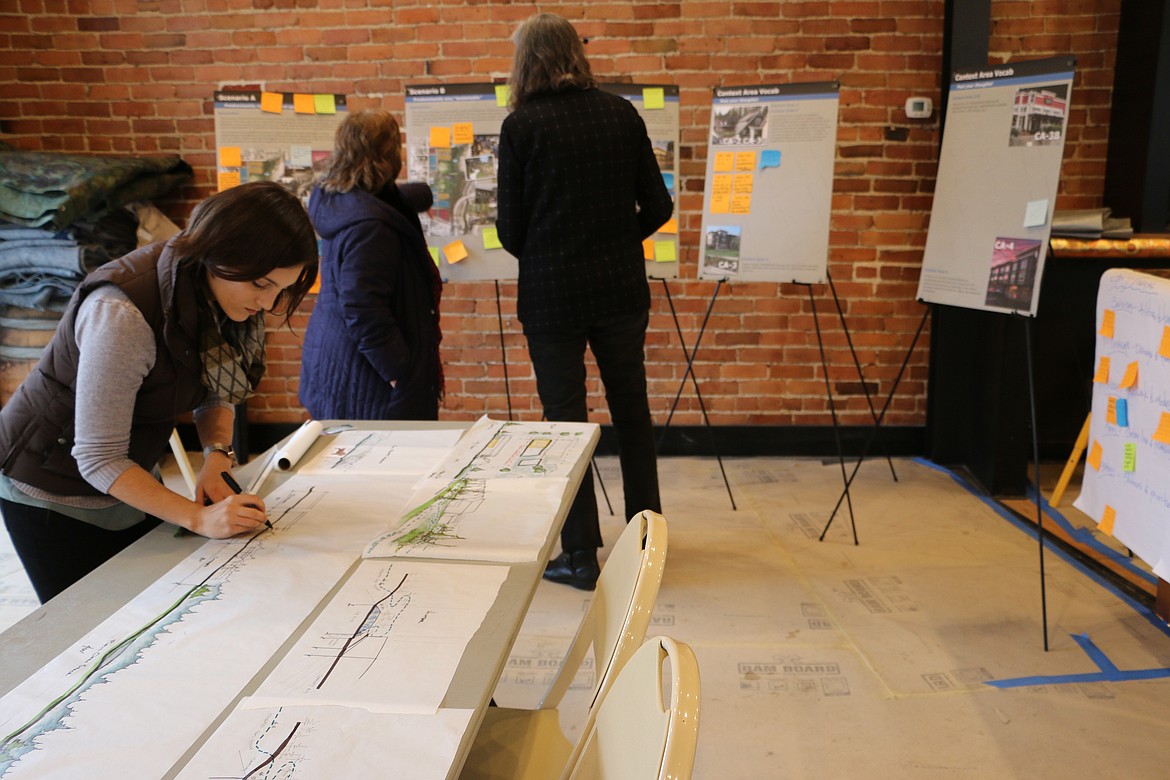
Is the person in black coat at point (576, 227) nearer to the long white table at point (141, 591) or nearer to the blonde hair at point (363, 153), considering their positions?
the blonde hair at point (363, 153)

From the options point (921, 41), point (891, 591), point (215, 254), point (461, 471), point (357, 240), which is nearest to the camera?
point (215, 254)

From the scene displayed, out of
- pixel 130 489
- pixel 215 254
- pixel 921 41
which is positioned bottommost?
pixel 130 489

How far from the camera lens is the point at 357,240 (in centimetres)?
231

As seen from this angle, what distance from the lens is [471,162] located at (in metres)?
3.31

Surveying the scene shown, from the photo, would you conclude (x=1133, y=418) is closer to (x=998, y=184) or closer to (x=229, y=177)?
(x=998, y=184)

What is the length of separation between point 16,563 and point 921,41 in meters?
4.01

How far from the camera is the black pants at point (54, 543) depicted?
4.84ft

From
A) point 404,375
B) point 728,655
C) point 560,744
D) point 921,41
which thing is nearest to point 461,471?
point 560,744

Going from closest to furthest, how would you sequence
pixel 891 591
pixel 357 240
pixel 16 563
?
pixel 357 240 → pixel 891 591 → pixel 16 563

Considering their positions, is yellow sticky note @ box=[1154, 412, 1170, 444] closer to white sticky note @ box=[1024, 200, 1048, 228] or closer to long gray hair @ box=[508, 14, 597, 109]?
white sticky note @ box=[1024, 200, 1048, 228]

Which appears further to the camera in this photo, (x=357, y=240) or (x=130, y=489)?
(x=357, y=240)

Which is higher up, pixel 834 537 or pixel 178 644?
pixel 178 644

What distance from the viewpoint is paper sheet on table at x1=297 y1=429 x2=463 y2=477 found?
1720 millimetres

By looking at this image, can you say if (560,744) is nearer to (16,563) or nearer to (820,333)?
(16,563)
